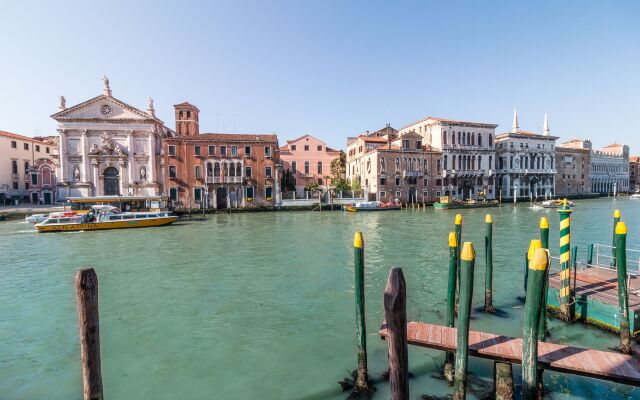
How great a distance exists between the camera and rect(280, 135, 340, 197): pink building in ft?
151

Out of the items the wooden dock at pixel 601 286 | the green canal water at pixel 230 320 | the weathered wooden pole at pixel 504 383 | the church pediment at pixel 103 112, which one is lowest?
the green canal water at pixel 230 320

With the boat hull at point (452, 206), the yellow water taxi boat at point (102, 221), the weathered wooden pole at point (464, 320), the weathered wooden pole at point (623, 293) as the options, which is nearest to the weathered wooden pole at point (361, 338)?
the weathered wooden pole at point (464, 320)

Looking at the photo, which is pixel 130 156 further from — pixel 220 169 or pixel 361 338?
pixel 361 338

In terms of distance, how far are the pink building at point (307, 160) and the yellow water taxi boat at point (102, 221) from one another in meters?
22.3

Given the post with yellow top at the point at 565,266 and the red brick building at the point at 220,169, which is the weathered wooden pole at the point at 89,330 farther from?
the red brick building at the point at 220,169

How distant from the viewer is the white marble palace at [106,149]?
3472 centimetres

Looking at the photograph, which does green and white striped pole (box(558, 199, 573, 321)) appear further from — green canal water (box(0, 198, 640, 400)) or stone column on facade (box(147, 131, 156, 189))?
stone column on facade (box(147, 131, 156, 189))


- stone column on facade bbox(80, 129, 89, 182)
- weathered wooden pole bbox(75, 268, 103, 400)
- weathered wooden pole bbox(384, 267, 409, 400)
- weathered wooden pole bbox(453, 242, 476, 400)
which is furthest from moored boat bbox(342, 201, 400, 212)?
weathered wooden pole bbox(75, 268, 103, 400)

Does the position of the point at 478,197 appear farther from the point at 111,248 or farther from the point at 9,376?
the point at 9,376

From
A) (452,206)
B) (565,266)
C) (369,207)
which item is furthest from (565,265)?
(452,206)

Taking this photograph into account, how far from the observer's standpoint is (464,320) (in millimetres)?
4090

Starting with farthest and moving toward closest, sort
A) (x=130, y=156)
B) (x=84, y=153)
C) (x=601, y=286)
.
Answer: (x=130, y=156)
(x=84, y=153)
(x=601, y=286)

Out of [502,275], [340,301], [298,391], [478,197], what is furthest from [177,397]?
[478,197]

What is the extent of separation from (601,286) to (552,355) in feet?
12.9
